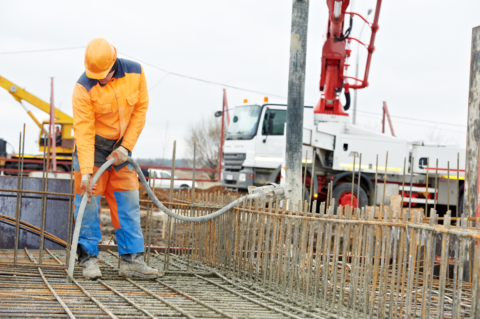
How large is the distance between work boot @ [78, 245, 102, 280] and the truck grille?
27.1ft

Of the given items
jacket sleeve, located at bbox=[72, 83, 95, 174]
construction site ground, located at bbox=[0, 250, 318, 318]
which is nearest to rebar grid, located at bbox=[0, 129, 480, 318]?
construction site ground, located at bbox=[0, 250, 318, 318]

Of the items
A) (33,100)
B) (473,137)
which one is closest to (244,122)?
(473,137)

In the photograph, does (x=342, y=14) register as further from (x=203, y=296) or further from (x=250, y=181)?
(x=203, y=296)

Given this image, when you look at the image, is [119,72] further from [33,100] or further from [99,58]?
[33,100]

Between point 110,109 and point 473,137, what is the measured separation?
13.8ft

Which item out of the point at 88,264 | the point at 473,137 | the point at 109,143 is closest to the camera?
the point at 88,264

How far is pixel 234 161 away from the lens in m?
13.3

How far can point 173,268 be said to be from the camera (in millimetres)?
5723

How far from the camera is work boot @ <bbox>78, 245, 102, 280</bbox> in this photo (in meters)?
4.65

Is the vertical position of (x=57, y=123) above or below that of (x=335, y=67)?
below

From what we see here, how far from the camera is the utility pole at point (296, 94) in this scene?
653 cm

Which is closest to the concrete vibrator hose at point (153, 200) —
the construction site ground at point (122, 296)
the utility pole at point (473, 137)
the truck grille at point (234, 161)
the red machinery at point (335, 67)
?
the construction site ground at point (122, 296)

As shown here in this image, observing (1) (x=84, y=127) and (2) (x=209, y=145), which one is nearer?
(1) (x=84, y=127)

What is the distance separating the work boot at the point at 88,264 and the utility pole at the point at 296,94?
2.68m
